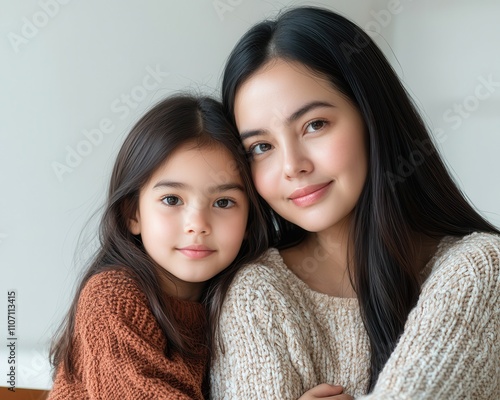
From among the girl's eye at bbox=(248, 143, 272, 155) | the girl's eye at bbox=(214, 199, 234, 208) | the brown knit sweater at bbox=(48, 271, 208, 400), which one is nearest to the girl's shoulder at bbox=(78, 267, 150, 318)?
the brown knit sweater at bbox=(48, 271, 208, 400)

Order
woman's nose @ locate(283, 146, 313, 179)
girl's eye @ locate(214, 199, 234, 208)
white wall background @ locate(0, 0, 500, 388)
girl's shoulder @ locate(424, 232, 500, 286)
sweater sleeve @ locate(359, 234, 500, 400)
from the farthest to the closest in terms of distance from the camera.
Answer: white wall background @ locate(0, 0, 500, 388), girl's eye @ locate(214, 199, 234, 208), woman's nose @ locate(283, 146, 313, 179), girl's shoulder @ locate(424, 232, 500, 286), sweater sleeve @ locate(359, 234, 500, 400)

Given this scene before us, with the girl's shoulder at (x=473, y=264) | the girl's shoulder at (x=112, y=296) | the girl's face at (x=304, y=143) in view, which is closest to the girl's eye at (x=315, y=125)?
the girl's face at (x=304, y=143)

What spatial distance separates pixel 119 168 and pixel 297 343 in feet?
1.83

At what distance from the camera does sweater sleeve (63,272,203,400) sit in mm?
1185

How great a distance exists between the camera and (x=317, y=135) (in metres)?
1.27

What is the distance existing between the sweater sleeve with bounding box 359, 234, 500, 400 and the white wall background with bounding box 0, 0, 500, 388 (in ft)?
3.19

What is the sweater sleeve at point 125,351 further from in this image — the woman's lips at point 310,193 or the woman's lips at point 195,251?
the woman's lips at point 310,193

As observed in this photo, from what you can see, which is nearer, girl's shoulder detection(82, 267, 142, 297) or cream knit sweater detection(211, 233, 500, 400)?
cream knit sweater detection(211, 233, 500, 400)

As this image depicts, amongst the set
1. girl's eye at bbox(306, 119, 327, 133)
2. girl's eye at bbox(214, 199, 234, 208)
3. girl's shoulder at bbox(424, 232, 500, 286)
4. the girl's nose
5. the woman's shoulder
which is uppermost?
girl's eye at bbox(306, 119, 327, 133)

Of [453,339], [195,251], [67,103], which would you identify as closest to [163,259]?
[195,251]

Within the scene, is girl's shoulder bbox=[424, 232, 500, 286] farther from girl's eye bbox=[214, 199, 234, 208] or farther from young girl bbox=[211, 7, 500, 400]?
girl's eye bbox=[214, 199, 234, 208]

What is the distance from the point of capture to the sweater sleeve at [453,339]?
1.03 m

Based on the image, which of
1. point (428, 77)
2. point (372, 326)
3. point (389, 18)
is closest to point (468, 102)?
point (428, 77)

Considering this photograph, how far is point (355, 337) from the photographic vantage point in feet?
4.12
